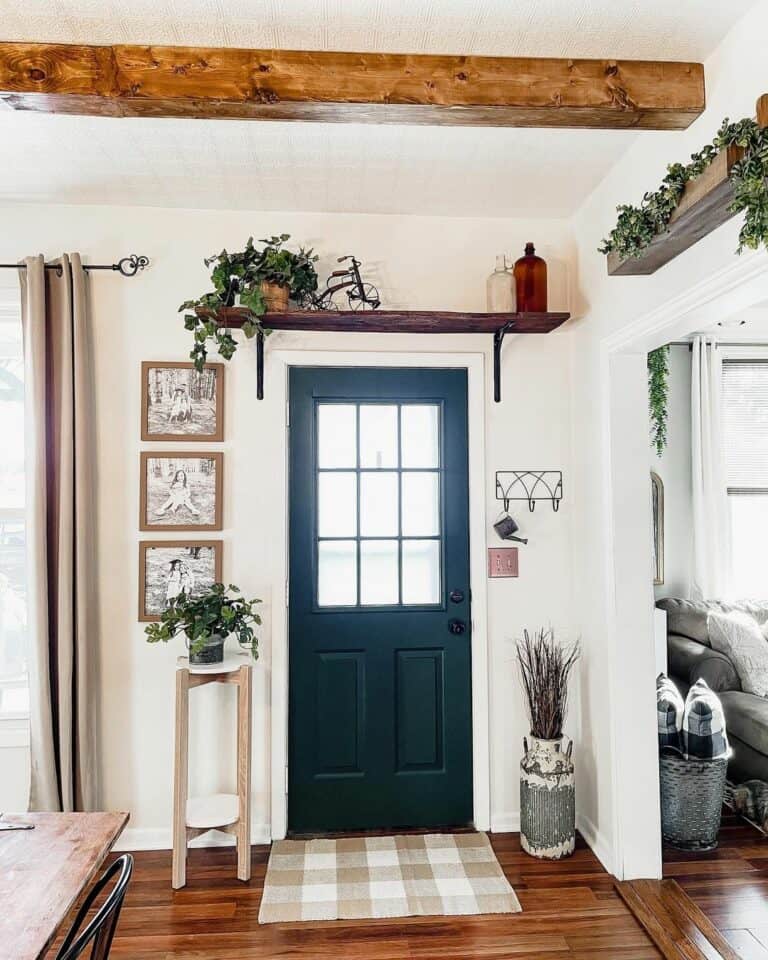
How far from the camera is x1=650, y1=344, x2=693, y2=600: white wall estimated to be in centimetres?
444

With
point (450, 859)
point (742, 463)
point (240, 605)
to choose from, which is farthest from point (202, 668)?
point (742, 463)

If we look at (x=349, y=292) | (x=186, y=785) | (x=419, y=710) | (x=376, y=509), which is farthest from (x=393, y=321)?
(x=186, y=785)

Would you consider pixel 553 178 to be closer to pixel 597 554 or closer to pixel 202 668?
pixel 597 554

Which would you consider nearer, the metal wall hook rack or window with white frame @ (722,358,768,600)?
the metal wall hook rack

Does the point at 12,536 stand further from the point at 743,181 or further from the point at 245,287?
the point at 743,181

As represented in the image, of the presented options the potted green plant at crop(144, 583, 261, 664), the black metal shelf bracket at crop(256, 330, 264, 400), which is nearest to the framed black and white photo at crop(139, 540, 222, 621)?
the potted green plant at crop(144, 583, 261, 664)

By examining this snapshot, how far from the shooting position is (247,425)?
321 centimetres

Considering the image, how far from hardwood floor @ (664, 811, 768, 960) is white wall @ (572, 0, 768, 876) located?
0.66ft

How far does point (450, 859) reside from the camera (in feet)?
9.68

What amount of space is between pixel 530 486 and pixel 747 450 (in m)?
2.07

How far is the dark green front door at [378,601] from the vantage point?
127 inches

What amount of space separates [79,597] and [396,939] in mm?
1731

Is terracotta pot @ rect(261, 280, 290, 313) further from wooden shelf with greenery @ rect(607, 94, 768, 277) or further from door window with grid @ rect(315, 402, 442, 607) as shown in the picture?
wooden shelf with greenery @ rect(607, 94, 768, 277)

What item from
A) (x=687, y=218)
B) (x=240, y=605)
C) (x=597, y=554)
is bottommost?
(x=240, y=605)
